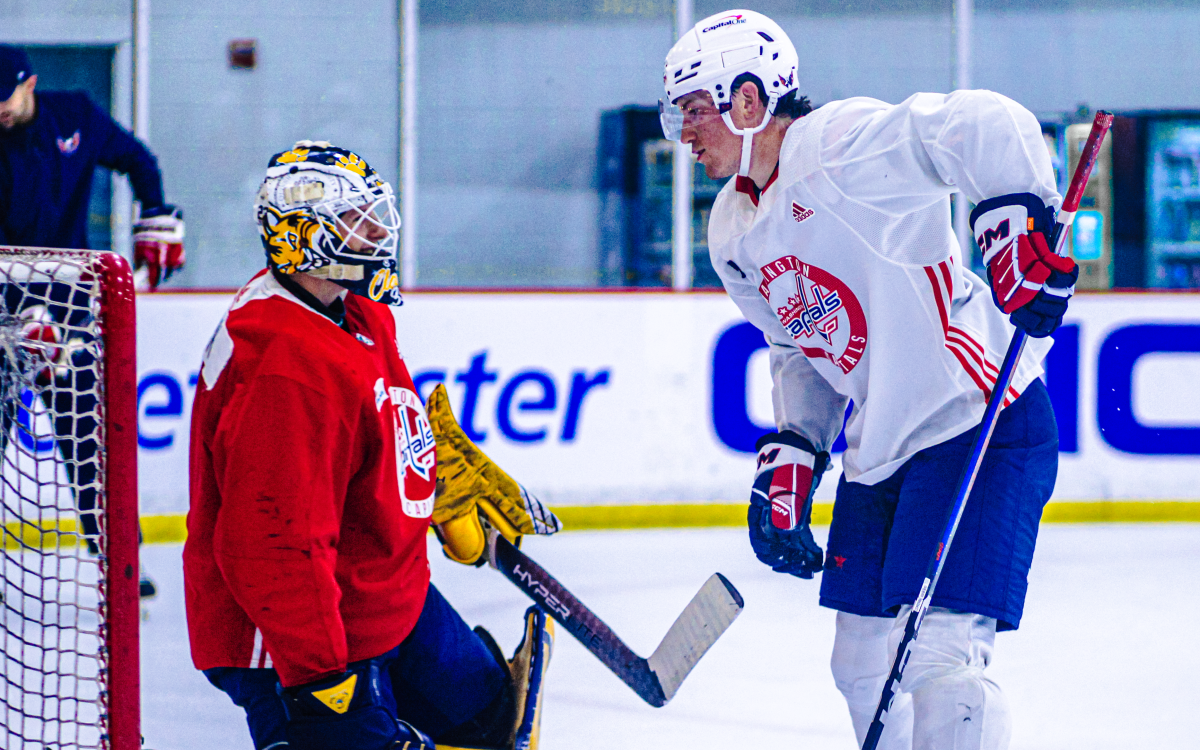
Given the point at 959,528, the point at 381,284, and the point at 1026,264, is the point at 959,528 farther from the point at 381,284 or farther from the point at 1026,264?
the point at 381,284

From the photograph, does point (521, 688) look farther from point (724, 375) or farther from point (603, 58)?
point (603, 58)

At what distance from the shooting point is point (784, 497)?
1714 millimetres

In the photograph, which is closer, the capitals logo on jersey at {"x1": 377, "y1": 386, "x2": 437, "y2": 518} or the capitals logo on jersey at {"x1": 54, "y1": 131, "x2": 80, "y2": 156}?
the capitals logo on jersey at {"x1": 377, "y1": 386, "x2": 437, "y2": 518}

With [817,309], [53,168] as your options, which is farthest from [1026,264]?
[53,168]

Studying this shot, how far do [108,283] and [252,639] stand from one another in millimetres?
445

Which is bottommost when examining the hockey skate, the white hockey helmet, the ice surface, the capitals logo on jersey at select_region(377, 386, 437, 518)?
the ice surface

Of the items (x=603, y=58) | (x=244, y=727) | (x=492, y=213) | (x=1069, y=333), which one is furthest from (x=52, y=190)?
(x=1069, y=333)

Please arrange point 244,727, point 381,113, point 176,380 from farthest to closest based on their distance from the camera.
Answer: point 381,113 → point 176,380 → point 244,727

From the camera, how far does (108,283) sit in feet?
4.33

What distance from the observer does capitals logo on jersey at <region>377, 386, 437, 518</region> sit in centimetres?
149

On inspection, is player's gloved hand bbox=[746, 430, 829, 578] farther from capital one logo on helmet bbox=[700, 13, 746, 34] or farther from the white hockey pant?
capital one logo on helmet bbox=[700, 13, 746, 34]

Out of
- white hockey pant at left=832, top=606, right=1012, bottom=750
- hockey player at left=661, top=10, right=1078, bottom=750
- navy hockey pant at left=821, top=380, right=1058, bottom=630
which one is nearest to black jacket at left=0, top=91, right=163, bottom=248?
hockey player at left=661, top=10, right=1078, bottom=750

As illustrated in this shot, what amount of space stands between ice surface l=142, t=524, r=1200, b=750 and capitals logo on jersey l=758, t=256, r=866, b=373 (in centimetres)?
85

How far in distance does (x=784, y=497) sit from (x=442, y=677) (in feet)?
1.70
